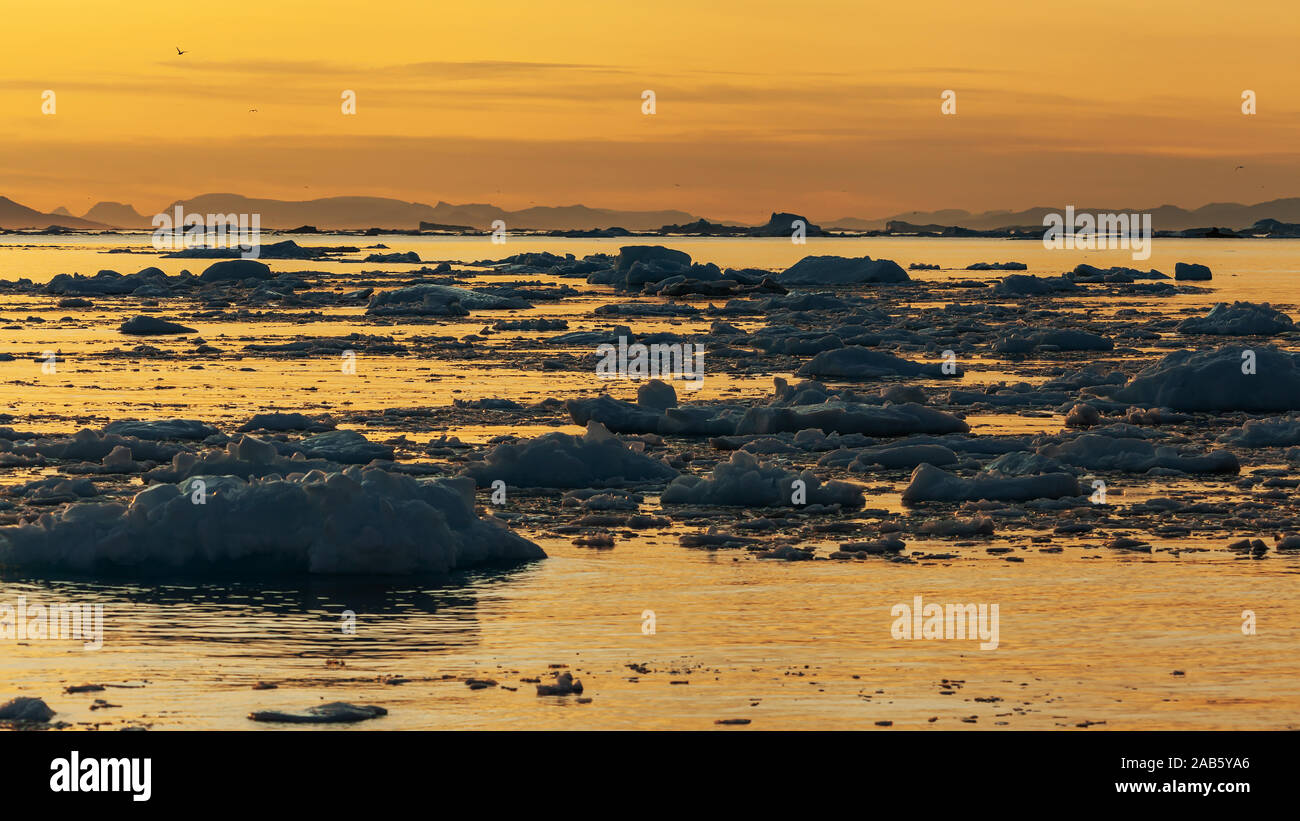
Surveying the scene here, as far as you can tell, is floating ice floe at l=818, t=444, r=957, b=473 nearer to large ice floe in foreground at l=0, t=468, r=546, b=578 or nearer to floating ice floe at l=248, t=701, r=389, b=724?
large ice floe in foreground at l=0, t=468, r=546, b=578

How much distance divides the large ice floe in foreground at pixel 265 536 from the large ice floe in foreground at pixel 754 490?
129 inches

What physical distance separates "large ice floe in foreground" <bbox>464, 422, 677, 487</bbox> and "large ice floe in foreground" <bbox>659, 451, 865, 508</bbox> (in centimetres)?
118

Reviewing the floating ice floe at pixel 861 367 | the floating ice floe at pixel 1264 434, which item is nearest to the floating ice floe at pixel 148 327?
the floating ice floe at pixel 861 367

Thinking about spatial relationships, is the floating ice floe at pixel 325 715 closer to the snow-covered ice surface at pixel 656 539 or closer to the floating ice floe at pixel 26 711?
the snow-covered ice surface at pixel 656 539

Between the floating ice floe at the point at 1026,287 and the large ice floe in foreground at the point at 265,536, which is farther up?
the floating ice floe at the point at 1026,287

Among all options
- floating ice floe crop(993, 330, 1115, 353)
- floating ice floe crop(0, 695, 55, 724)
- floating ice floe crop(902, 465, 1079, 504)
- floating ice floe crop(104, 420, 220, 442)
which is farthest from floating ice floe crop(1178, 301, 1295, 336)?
floating ice floe crop(0, 695, 55, 724)

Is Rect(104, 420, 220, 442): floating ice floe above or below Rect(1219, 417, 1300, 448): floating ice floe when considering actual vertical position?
above

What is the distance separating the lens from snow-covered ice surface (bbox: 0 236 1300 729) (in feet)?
32.0

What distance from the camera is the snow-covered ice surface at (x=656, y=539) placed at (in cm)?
975

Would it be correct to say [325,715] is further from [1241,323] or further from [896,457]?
[1241,323]

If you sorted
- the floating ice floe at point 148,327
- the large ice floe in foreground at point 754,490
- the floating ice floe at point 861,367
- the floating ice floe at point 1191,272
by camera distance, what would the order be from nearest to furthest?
the large ice floe in foreground at point 754,490
the floating ice floe at point 861,367
the floating ice floe at point 148,327
the floating ice floe at point 1191,272

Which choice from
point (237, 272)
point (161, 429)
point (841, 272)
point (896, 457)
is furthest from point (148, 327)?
point (841, 272)

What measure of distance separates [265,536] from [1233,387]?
53.7 feet

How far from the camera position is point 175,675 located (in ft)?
32.6
